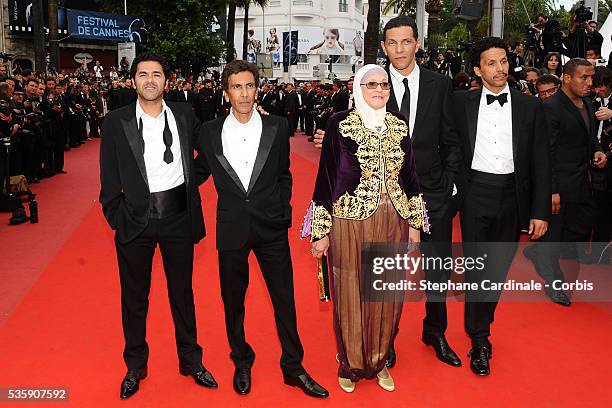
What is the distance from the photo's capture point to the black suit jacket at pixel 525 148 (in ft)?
13.7

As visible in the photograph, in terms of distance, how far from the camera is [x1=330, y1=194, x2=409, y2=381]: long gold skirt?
374 cm

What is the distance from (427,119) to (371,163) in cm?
74

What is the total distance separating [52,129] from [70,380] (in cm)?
964

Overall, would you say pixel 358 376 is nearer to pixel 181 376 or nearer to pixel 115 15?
pixel 181 376

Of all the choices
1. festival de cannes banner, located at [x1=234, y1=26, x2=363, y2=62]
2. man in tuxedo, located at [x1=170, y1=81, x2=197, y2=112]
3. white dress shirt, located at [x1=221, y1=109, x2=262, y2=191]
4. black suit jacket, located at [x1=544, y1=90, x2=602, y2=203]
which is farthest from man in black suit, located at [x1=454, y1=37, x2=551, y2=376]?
festival de cannes banner, located at [x1=234, y1=26, x2=363, y2=62]

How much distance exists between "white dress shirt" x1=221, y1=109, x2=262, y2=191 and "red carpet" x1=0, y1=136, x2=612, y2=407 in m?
1.33

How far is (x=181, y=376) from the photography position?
4137 mm

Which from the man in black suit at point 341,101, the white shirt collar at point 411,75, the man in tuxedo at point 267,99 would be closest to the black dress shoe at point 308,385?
the white shirt collar at point 411,75

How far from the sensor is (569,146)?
5.46 meters

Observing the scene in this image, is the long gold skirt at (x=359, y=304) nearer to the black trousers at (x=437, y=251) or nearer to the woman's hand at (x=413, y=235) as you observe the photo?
the woman's hand at (x=413, y=235)

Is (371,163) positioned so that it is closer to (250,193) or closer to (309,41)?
(250,193)

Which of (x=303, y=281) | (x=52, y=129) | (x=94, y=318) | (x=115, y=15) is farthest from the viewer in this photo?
(x=115, y=15)

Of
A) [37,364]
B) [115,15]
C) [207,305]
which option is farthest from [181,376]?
[115,15]

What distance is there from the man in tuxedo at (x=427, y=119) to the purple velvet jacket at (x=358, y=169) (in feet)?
1.38
